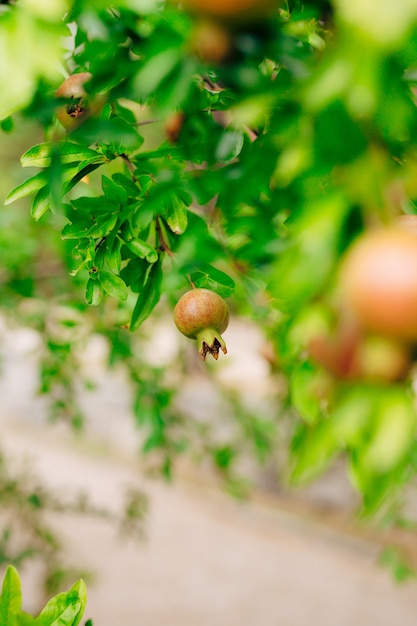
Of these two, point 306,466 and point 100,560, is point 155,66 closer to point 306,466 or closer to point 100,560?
point 306,466

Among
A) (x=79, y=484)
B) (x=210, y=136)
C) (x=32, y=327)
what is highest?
(x=210, y=136)

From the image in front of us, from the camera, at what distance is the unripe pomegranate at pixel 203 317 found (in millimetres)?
742

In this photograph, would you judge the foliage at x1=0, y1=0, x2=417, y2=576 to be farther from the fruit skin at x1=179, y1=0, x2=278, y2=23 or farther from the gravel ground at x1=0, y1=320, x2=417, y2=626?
the gravel ground at x1=0, y1=320, x2=417, y2=626

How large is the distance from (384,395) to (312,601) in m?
3.36

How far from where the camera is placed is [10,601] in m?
0.74

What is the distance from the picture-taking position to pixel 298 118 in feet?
1.42

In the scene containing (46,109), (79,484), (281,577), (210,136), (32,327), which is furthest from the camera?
(79,484)

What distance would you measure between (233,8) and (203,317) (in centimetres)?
39

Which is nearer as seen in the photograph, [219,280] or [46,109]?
[46,109]

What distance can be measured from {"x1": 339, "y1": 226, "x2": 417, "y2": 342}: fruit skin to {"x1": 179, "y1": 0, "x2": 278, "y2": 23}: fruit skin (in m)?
0.20

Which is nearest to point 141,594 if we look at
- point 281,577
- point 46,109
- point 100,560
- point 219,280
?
point 100,560

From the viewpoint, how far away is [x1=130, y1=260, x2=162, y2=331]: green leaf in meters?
0.74

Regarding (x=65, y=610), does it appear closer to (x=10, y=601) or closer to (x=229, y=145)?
(x=10, y=601)

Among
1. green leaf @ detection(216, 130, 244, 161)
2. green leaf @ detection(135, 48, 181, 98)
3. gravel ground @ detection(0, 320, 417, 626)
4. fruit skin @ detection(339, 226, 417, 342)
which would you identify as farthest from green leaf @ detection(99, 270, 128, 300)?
gravel ground @ detection(0, 320, 417, 626)
